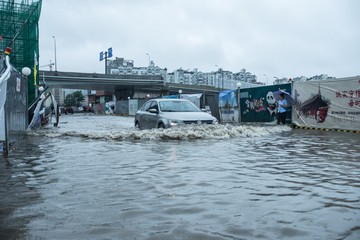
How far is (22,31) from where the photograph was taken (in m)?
20.6

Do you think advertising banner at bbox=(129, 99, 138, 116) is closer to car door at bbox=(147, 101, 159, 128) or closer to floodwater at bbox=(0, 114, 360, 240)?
car door at bbox=(147, 101, 159, 128)

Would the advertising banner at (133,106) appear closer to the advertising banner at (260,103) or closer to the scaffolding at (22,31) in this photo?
the scaffolding at (22,31)

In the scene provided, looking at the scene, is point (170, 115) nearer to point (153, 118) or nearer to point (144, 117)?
point (153, 118)

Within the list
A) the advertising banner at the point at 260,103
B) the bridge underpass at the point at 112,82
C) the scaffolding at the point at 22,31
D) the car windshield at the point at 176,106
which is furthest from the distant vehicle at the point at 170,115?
the bridge underpass at the point at 112,82

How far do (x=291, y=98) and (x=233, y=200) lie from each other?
12.6m

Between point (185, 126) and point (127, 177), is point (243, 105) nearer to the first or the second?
point (185, 126)

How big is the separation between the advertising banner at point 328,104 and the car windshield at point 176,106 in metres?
5.85

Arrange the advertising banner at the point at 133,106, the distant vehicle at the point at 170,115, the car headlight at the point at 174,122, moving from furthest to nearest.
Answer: the advertising banner at the point at 133,106 → the distant vehicle at the point at 170,115 → the car headlight at the point at 174,122

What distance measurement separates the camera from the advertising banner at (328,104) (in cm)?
1315

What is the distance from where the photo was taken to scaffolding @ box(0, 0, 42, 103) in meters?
19.7

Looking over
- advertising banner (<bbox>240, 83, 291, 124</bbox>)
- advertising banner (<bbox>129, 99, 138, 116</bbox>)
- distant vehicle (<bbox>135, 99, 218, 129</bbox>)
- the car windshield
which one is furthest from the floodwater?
advertising banner (<bbox>129, 99, 138, 116</bbox>)

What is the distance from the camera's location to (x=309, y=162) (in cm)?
607

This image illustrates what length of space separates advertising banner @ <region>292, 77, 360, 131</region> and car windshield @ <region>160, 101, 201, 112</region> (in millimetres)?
5853

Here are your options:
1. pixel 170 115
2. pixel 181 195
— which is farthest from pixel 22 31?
pixel 181 195
